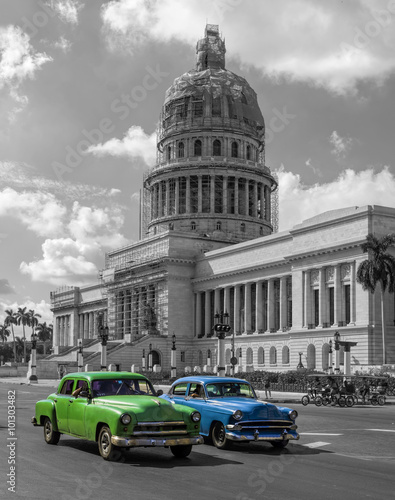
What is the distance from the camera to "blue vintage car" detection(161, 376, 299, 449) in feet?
54.9

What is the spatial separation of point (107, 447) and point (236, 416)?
10.9 ft

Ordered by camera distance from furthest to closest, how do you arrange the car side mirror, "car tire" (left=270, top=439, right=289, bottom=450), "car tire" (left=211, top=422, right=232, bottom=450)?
"car tire" (left=270, top=439, right=289, bottom=450), "car tire" (left=211, top=422, right=232, bottom=450), the car side mirror

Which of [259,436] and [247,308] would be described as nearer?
[259,436]

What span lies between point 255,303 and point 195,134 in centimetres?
3666

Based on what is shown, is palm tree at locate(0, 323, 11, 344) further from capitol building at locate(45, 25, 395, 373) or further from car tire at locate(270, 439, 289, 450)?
car tire at locate(270, 439, 289, 450)

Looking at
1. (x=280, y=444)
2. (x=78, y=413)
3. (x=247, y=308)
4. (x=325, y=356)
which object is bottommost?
(x=280, y=444)

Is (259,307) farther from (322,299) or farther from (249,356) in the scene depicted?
(322,299)

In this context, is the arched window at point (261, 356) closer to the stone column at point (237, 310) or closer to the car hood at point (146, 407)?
the stone column at point (237, 310)

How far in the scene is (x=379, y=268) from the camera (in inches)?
2469

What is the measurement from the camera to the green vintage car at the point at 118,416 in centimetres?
1456

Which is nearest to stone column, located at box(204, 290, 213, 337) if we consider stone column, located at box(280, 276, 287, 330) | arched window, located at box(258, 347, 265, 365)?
arched window, located at box(258, 347, 265, 365)

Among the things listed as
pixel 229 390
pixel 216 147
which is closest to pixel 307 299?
pixel 216 147

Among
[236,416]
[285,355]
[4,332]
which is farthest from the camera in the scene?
[4,332]

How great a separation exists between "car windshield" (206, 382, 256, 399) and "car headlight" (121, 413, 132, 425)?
396 centimetres
